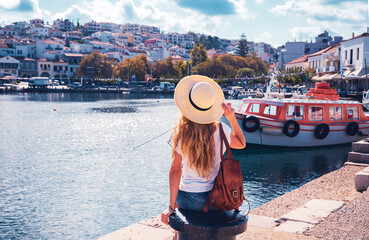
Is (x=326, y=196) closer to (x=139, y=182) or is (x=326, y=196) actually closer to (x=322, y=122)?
(x=139, y=182)

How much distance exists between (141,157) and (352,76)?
143 ft

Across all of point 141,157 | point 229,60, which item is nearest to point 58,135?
point 141,157

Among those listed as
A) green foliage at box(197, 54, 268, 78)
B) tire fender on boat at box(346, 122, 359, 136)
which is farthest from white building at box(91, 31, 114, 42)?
tire fender on boat at box(346, 122, 359, 136)

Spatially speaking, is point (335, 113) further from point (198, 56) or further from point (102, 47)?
point (102, 47)

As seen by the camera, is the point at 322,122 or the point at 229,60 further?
the point at 229,60

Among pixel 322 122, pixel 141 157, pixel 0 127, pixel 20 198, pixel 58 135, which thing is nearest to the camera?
pixel 20 198

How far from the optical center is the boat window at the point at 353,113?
2241cm

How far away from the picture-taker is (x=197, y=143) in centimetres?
355

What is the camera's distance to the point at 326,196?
9789mm

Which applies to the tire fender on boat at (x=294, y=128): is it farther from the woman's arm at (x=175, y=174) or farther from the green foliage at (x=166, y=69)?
the green foliage at (x=166, y=69)

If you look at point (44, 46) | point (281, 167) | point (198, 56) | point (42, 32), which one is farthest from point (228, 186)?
point (42, 32)

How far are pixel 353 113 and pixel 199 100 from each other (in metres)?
21.0

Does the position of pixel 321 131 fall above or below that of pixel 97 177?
above

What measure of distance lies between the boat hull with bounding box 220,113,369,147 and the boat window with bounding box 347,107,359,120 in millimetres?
659
